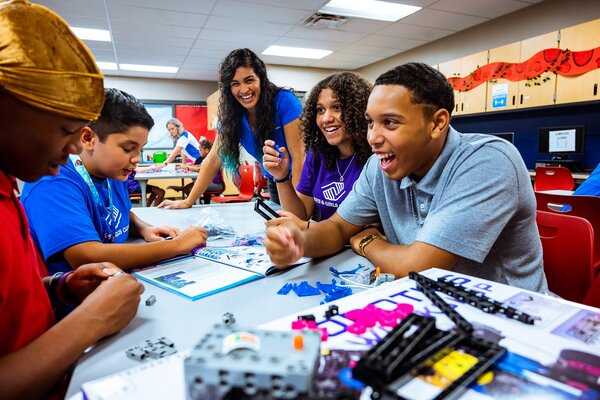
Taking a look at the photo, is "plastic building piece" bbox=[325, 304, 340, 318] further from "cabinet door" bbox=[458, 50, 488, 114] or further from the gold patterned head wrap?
"cabinet door" bbox=[458, 50, 488, 114]

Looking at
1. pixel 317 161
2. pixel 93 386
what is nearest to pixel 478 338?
pixel 93 386

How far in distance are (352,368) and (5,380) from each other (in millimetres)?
509

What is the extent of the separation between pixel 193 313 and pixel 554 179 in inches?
183

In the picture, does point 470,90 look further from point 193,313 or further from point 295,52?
point 193,313

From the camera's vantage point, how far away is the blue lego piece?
38.0 inches

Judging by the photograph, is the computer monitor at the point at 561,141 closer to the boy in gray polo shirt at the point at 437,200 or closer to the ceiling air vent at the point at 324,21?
the ceiling air vent at the point at 324,21

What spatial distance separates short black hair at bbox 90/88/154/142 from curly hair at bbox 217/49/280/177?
101cm

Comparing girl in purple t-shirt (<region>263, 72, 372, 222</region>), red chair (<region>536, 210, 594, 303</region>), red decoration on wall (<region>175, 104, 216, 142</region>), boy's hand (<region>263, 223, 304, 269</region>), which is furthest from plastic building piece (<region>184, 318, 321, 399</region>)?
red decoration on wall (<region>175, 104, 216, 142</region>)

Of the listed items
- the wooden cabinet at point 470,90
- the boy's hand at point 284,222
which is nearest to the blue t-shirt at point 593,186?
the boy's hand at point 284,222

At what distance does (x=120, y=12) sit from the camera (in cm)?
493

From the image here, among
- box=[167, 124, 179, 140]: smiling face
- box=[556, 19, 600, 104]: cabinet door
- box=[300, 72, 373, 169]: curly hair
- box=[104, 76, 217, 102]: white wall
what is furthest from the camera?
box=[104, 76, 217, 102]: white wall

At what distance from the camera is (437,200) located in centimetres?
121

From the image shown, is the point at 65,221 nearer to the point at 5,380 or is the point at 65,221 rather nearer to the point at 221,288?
the point at 221,288

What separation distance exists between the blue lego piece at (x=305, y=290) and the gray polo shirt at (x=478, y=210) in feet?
1.12
